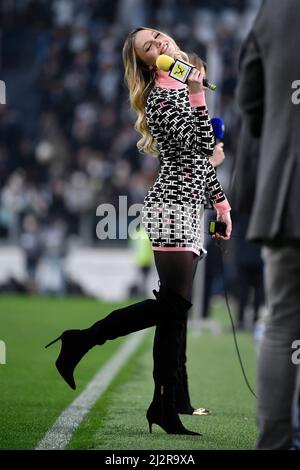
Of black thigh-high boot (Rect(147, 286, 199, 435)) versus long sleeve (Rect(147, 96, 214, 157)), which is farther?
black thigh-high boot (Rect(147, 286, 199, 435))

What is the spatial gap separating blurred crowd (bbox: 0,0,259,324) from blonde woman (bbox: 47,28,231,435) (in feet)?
49.4

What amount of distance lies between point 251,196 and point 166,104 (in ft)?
3.29

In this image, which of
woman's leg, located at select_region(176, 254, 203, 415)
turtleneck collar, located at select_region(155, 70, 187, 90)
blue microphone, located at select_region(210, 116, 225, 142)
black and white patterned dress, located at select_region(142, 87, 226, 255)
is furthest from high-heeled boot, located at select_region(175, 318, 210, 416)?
turtleneck collar, located at select_region(155, 70, 187, 90)

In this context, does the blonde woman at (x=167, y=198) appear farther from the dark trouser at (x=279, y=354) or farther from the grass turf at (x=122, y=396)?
the dark trouser at (x=279, y=354)

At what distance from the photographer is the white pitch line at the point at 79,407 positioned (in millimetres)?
4691

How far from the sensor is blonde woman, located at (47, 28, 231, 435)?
483 centimetres

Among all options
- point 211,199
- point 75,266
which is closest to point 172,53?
point 211,199

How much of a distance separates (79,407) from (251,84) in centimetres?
267

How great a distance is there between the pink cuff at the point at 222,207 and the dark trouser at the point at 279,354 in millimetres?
1355

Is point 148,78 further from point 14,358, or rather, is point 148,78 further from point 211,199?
point 14,358

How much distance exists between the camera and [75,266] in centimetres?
2241

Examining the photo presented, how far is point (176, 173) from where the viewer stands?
4883 mm

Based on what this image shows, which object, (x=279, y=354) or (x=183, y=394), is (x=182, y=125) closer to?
(x=279, y=354)

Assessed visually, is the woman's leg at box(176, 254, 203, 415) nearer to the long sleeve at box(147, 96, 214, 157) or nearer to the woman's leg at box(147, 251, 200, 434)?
the woman's leg at box(147, 251, 200, 434)
